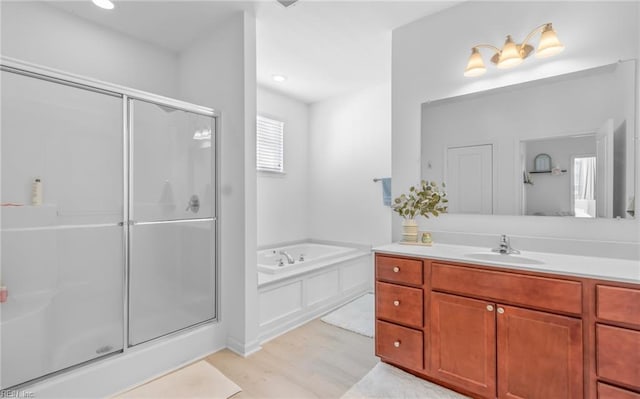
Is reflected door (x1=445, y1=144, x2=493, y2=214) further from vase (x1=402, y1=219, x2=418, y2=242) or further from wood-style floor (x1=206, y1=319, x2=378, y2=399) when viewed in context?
wood-style floor (x1=206, y1=319, x2=378, y2=399)

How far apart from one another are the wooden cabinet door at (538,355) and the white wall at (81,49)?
11.3ft

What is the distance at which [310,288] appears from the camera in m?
3.01

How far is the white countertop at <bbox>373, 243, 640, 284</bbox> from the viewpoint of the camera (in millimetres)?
1366

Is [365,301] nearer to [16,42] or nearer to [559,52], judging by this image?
[559,52]

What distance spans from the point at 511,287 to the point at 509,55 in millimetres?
1463

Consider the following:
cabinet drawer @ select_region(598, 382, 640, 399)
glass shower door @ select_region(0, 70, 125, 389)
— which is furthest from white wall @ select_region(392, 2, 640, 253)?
glass shower door @ select_region(0, 70, 125, 389)

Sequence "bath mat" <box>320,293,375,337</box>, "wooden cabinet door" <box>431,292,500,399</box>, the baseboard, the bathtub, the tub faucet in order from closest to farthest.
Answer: "wooden cabinet door" <box>431,292,500,399</box> < the baseboard < "bath mat" <box>320,293,375,337</box> < the bathtub < the tub faucet

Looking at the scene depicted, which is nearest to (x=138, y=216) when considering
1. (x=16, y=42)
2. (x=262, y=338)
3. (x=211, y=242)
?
(x=211, y=242)

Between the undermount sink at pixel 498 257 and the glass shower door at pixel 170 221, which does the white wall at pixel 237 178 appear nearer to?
the glass shower door at pixel 170 221

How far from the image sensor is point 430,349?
1847 millimetres

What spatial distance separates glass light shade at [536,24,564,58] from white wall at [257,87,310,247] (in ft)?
9.80

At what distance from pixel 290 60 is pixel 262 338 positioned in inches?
108

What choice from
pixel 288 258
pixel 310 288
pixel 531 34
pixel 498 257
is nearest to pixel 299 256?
pixel 288 258

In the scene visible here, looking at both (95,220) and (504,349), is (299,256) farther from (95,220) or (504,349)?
(504,349)
